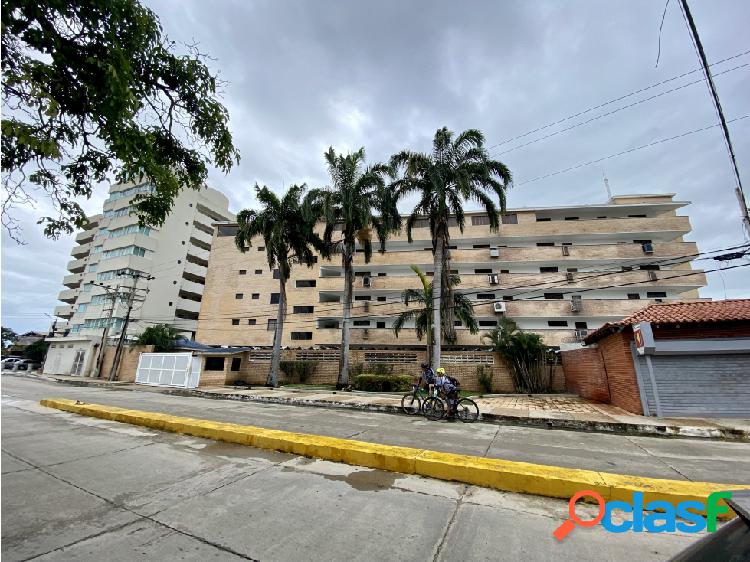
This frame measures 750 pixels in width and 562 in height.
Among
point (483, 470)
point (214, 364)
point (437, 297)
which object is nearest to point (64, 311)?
point (214, 364)

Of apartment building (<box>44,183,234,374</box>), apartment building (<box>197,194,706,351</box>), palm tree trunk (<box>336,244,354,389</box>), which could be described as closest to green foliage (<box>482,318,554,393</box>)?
apartment building (<box>197,194,706,351</box>)

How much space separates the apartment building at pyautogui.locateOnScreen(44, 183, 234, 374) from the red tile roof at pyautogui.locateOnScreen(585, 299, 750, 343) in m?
39.8

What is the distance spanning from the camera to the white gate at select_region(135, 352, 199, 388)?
22.1 meters

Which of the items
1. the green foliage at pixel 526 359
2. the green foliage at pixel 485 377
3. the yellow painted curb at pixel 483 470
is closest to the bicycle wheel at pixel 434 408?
the yellow painted curb at pixel 483 470

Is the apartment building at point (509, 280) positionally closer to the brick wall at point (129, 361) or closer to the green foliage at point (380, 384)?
the brick wall at point (129, 361)

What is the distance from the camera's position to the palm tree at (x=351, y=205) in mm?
19719

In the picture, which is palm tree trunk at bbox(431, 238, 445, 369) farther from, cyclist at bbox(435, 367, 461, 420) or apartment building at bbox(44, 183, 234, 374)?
apartment building at bbox(44, 183, 234, 374)

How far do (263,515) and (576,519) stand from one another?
10.0 ft

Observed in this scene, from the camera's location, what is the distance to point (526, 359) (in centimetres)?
2020

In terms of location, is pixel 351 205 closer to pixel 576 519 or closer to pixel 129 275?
pixel 576 519

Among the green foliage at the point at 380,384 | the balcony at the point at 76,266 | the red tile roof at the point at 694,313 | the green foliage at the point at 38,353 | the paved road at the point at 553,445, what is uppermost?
the balcony at the point at 76,266

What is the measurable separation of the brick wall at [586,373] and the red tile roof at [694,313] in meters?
2.82

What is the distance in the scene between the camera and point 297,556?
2.55m

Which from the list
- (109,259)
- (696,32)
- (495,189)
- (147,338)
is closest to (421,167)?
(495,189)
